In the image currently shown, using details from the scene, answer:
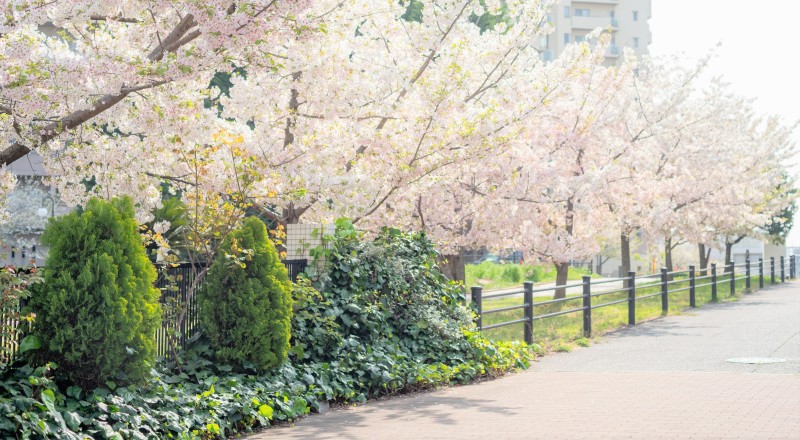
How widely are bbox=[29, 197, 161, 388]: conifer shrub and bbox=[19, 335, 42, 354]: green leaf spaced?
0.40 ft

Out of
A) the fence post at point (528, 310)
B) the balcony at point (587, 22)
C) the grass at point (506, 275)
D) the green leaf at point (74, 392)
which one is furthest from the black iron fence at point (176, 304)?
the balcony at point (587, 22)

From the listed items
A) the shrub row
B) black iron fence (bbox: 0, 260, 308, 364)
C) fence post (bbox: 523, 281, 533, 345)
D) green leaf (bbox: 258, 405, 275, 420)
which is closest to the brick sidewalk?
green leaf (bbox: 258, 405, 275, 420)

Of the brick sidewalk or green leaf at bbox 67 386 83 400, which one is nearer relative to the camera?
green leaf at bbox 67 386 83 400

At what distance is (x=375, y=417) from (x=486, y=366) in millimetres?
3636

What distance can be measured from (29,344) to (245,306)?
106 inches

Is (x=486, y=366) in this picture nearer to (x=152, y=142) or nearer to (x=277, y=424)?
(x=277, y=424)

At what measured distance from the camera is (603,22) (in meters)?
94.2

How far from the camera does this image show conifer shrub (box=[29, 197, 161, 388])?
7.83m

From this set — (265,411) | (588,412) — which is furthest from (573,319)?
(265,411)

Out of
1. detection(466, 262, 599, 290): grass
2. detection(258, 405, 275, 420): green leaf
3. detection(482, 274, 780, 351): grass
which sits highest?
detection(466, 262, 599, 290): grass

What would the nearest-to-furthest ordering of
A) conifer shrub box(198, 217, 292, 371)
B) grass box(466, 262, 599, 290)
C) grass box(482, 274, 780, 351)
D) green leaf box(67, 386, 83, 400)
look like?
green leaf box(67, 386, 83, 400) < conifer shrub box(198, 217, 292, 371) < grass box(482, 274, 780, 351) < grass box(466, 262, 599, 290)

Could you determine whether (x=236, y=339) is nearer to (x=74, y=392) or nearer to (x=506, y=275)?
(x=74, y=392)

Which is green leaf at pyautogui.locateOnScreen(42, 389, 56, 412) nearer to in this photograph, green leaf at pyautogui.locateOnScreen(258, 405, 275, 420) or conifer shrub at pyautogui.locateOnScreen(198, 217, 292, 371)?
green leaf at pyautogui.locateOnScreen(258, 405, 275, 420)

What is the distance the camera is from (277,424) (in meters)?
9.38
